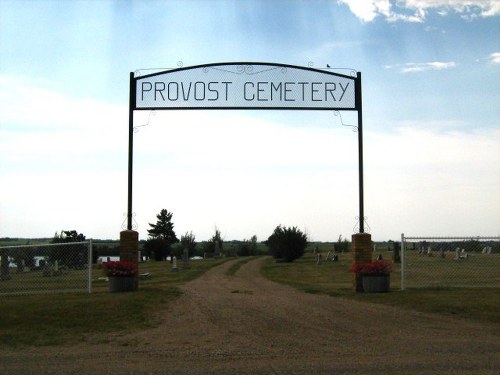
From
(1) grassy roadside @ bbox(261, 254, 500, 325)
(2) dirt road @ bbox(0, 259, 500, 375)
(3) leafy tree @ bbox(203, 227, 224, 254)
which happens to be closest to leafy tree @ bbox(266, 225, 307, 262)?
(3) leafy tree @ bbox(203, 227, 224, 254)

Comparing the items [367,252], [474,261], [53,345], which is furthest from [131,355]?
[474,261]

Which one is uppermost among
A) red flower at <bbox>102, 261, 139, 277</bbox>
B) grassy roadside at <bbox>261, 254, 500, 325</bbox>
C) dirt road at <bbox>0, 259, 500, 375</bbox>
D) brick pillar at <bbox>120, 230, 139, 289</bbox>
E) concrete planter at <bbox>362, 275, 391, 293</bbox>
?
brick pillar at <bbox>120, 230, 139, 289</bbox>

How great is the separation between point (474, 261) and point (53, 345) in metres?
15.6

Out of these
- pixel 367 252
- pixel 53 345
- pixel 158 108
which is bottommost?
pixel 53 345

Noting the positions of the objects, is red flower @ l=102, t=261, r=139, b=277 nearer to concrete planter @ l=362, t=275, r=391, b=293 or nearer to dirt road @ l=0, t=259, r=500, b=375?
dirt road @ l=0, t=259, r=500, b=375

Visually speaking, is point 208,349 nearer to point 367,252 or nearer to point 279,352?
point 279,352

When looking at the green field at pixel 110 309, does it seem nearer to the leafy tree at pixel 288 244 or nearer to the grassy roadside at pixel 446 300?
the grassy roadside at pixel 446 300

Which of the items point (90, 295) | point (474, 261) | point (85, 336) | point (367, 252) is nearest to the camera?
point (85, 336)

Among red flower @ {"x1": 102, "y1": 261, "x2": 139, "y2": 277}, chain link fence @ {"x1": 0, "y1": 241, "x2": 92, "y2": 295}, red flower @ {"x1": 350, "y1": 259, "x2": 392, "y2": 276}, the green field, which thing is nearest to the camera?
the green field

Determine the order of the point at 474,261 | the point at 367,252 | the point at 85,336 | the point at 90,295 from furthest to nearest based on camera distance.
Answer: the point at 474,261 < the point at 367,252 < the point at 90,295 < the point at 85,336

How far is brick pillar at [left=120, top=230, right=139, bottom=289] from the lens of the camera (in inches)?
656

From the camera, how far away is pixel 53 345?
32.3 ft

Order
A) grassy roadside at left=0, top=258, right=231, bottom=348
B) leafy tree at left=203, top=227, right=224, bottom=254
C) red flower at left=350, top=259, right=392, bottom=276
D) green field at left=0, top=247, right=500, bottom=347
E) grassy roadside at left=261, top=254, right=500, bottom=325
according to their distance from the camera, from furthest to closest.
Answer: leafy tree at left=203, top=227, right=224, bottom=254 → red flower at left=350, top=259, right=392, bottom=276 → grassy roadside at left=261, top=254, right=500, bottom=325 → green field at left=0, top=247, right=500, bottom=347 → grassy roadside at left=0, top=258, right=231, bottom=348

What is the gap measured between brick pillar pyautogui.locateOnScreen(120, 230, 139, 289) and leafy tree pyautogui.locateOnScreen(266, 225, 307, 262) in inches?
1083
